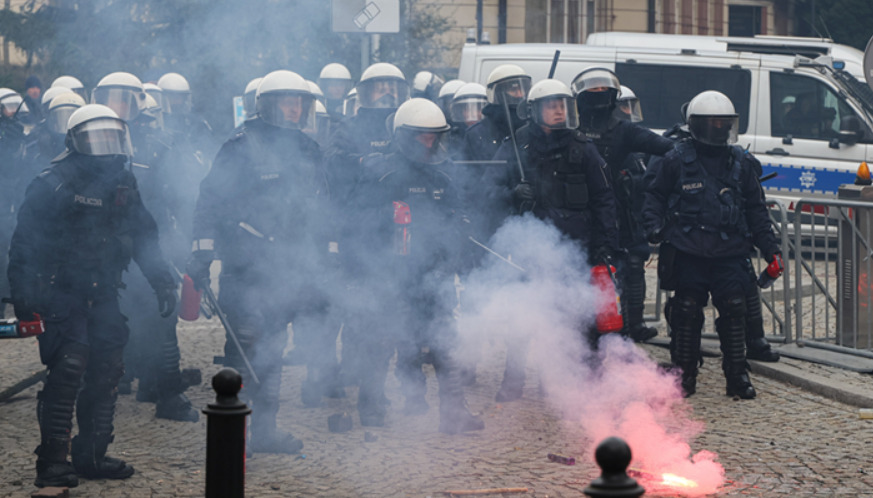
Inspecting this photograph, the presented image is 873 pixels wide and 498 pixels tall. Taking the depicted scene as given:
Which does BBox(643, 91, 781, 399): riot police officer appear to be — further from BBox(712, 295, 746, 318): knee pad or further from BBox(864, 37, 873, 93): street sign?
BBox(864, 37, 873, 93): street sign

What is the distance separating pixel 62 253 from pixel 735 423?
→ 12.5 feet

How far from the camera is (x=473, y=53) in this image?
1373 centimetres

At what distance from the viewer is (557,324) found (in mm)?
7039

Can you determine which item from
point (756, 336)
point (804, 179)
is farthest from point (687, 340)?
point (804, 179)

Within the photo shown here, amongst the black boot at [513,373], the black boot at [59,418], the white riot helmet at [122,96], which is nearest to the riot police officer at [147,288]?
the white riot helmet at [122,96]

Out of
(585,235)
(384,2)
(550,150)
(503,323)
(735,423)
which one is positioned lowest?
(735,423)

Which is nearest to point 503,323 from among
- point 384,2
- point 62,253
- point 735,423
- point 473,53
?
point 735,423

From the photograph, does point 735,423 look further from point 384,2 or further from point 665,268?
point 384,2

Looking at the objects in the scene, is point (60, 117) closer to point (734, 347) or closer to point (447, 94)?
point (447, 94)

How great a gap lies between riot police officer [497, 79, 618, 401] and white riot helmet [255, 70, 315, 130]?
5.01 feet

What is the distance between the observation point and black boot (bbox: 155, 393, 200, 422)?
669cm

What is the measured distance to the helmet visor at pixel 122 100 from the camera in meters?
7.46

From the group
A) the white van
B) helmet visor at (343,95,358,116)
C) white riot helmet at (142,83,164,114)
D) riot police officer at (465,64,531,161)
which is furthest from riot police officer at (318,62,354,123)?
the white van

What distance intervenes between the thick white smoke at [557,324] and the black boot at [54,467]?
2.39m
